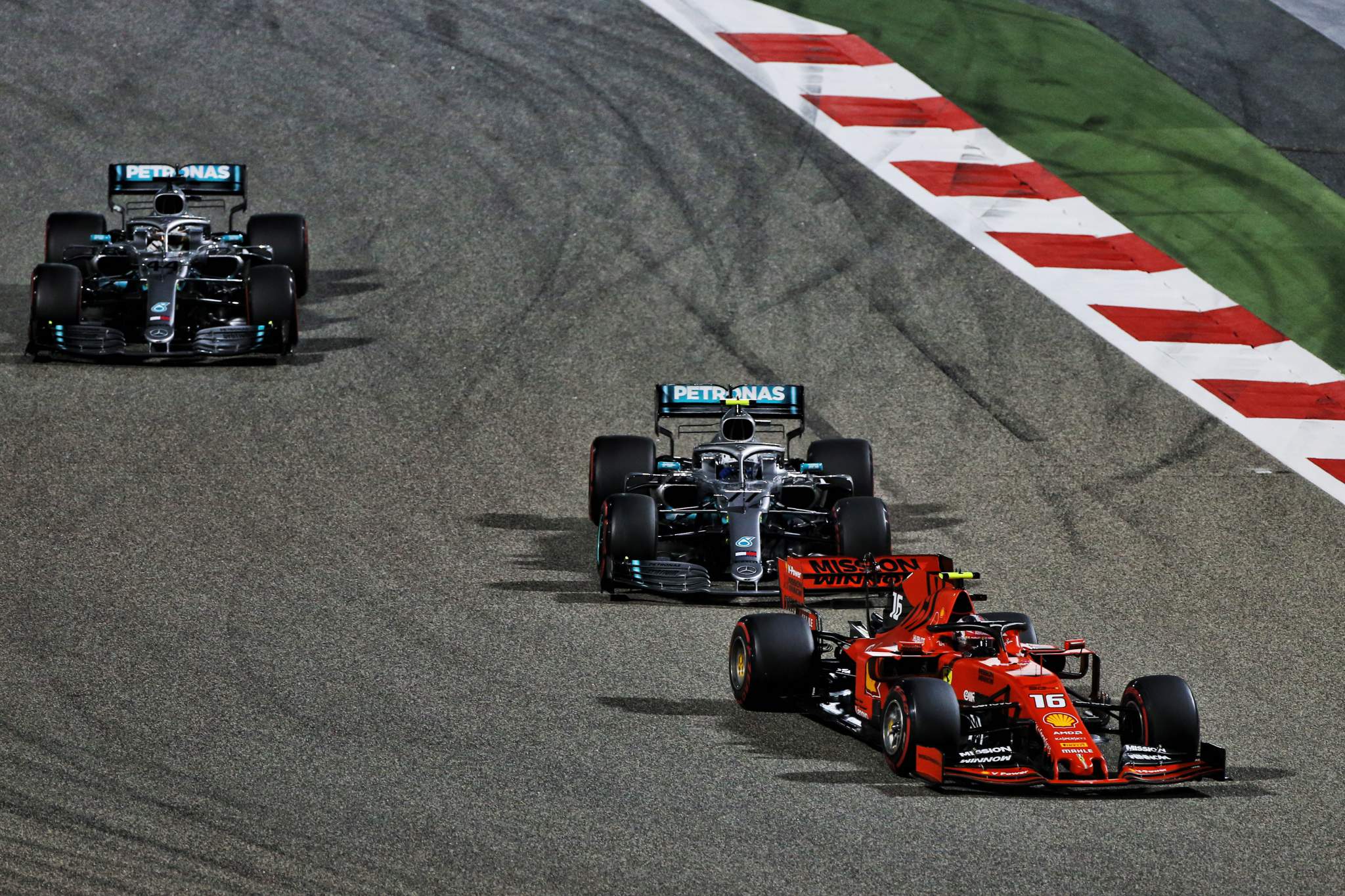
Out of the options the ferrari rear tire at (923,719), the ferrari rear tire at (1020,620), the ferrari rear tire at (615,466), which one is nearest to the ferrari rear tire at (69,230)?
the ferrari rear tire at (615,466)

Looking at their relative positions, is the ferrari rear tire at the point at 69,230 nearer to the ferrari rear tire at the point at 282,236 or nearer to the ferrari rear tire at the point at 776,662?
the ferrari rear tire at the point at 282,236

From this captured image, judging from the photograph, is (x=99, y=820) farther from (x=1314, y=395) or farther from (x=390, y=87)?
(x=390, y=87)

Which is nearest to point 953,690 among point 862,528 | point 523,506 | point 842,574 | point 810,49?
point 842,574

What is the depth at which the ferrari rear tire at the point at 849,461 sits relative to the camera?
615 inches

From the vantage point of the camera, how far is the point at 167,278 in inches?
715

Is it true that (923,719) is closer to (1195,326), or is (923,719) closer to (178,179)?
(1195,326)

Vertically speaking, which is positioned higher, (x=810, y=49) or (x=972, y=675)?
(x=810, y=49)

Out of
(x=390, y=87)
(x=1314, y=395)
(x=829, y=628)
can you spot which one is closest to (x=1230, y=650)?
(x=829, y=628)

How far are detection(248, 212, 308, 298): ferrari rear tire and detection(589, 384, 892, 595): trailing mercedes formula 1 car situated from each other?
5.80 metres

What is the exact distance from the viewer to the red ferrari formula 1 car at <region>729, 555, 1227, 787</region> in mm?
9734

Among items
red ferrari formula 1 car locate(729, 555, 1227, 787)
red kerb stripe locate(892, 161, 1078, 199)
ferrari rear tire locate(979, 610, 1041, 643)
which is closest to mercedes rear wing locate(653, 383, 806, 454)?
red ferrari formula 1 car locate(729, 555, 1227, 787)

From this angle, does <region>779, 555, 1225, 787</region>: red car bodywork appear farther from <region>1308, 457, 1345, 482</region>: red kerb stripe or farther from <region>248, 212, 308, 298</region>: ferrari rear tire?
<region>248, 212, 308, 298</region>: ferrari rear tire

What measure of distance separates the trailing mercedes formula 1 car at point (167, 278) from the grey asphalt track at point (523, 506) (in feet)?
1.32

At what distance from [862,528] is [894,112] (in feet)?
36.6
